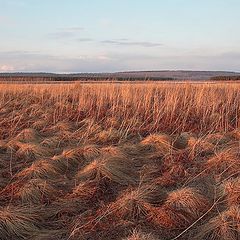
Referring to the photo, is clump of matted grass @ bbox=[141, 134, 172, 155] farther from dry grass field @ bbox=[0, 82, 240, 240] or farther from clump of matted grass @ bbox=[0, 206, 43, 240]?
clump of matted grass @ bbox=[0, 206, 43, 240]

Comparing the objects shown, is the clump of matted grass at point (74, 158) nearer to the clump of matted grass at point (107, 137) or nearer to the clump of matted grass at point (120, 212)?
the clump of matted grass at point (107, 137)

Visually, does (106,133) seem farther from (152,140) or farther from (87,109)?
(87,109)

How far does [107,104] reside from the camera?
36.2ft

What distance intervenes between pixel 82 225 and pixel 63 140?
3.79 meters

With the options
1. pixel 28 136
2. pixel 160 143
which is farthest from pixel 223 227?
pixel 28 136

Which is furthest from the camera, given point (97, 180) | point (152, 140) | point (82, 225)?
point (152, 140)

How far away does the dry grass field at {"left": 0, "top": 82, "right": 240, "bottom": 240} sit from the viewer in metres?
3.87

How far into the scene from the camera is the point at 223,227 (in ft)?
11.8

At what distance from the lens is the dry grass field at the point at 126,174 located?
3.87m

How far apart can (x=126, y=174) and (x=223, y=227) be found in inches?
79.1

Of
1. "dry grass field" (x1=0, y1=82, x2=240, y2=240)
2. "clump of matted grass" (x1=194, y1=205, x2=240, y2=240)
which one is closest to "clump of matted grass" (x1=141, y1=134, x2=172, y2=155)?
"dry grass field" (x1=0, y1=82, x2=240, y2=240)

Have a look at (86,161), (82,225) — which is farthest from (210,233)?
(86,161)

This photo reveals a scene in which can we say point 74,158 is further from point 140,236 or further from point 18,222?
point 140,236

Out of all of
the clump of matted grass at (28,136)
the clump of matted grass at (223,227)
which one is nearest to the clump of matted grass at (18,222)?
the clump of matted grass at (223,227)
